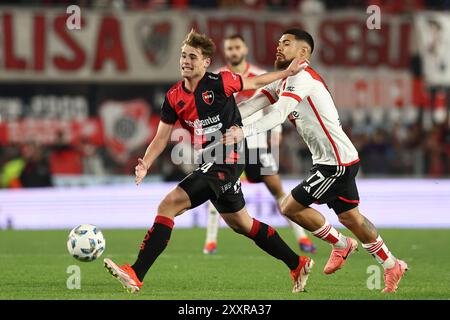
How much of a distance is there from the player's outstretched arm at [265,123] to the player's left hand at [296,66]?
0.74 feet

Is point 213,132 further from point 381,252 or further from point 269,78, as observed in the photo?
point 381,252

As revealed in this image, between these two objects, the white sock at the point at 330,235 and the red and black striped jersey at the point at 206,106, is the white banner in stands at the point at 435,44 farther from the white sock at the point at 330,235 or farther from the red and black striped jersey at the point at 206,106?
the red and black striped jersey at the point at 206,106

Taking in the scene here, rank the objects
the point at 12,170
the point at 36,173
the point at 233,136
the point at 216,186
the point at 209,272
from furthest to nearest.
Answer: the point at 12,170 → the point at 36,173 → the point at 209,272 → the point at 216,186 → the point at 233,136

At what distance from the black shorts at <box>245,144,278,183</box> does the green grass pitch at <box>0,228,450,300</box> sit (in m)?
0.95

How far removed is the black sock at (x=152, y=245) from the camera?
833 centimetres

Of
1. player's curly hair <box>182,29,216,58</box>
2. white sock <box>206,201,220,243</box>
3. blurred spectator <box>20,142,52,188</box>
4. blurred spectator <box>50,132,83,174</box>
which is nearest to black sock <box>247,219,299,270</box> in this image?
player's curly hair <box>182,29,216,58</box>

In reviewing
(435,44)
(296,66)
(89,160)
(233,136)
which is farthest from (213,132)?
(435,44)

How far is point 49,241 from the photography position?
1443 cm

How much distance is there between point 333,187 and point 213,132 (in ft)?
3.71

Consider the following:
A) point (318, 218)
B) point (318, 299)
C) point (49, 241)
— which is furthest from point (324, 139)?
point (49, 241)

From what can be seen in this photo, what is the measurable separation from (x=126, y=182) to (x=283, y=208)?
1127 cm

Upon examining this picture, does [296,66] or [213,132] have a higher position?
[296,66]

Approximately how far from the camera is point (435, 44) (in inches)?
866

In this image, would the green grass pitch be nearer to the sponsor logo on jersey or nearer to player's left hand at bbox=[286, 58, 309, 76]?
the sponsor logo on jersey
